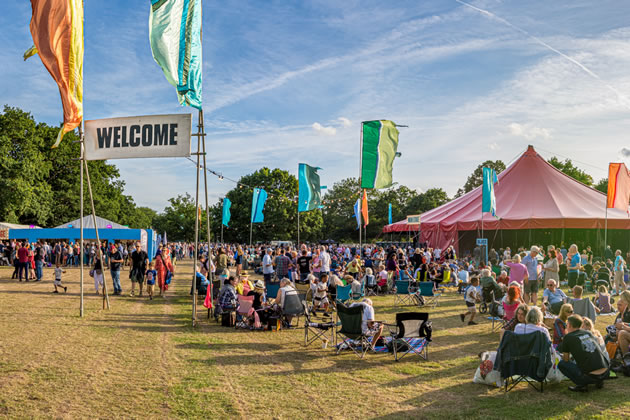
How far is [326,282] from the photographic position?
11.2 metres

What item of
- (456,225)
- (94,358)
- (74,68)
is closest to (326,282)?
(94,358)

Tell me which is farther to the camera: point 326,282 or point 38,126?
point 38,126

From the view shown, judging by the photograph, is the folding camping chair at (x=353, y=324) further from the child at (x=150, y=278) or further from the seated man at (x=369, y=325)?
the child at (x=150, y=278)

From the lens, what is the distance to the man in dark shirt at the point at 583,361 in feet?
17.7

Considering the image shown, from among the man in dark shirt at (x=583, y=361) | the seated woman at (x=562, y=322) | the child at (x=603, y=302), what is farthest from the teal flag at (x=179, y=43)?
the child at (x=603, y=302)

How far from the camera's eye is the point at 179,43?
338 inches

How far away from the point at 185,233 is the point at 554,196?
53.1 meters

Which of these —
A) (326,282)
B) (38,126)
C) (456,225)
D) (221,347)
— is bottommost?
(221,347)

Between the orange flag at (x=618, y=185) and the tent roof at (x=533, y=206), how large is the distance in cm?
484

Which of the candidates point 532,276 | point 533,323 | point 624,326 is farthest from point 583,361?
point 532,276

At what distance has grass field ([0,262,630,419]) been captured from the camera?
4812mm

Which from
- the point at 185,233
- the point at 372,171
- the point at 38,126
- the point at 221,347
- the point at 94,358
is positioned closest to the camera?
the point at 94,358

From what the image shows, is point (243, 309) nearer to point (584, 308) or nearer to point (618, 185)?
point (584, 308)

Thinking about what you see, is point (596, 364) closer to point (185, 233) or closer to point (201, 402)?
point (201, 402)
